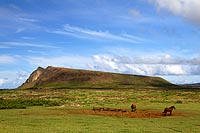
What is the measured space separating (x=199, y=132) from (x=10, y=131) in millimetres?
16183

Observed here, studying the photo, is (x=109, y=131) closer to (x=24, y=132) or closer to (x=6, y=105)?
(x=24, y=132)

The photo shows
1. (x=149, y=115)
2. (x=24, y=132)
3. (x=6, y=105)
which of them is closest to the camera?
(x=24, y=132)

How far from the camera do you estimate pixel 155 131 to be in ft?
87.8

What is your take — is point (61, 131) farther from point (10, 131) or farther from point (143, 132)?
point (143, 132)

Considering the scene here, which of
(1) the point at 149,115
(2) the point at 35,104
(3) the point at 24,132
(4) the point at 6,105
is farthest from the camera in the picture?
(2) the point at 35,104

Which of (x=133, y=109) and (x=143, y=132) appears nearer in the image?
(x=143, y=132)

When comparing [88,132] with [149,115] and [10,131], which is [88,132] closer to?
[10,131]

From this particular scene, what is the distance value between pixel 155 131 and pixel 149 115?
15588 millimetres

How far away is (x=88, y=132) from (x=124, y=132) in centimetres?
305

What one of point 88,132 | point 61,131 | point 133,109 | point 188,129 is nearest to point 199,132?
point 188,129

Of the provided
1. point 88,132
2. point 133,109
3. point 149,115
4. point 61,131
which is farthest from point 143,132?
point 133,109

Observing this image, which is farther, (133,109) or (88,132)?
(133,109)

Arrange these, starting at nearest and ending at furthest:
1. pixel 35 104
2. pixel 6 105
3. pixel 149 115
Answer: pixel 149 115 → pixel 6 105 → pixel 35 104

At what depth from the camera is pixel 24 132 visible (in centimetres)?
2489
